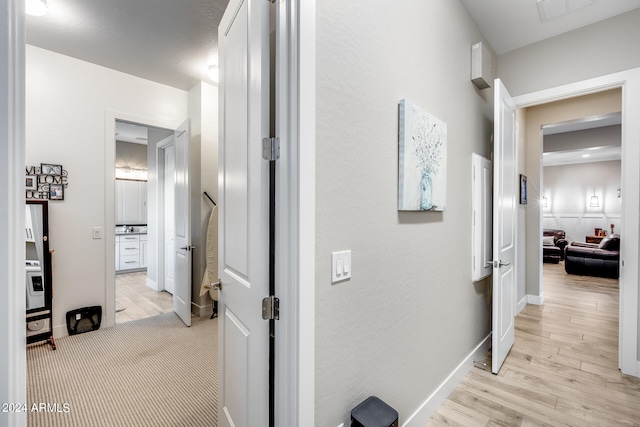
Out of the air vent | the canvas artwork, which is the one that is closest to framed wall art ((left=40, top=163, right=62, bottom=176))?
the canvas artwork

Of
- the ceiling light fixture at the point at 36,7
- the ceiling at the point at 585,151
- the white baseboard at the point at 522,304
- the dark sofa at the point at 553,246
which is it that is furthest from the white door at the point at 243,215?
the dark sofa at the point at 553,246

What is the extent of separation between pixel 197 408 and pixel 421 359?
4.95ft

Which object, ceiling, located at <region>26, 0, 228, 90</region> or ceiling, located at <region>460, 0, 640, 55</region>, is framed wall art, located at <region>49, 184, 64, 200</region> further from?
ceiling, located at <region>460, 0, 640, 55</region>

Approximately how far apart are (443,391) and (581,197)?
998 centimetres

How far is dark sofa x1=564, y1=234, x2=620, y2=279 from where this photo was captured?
5.41 m

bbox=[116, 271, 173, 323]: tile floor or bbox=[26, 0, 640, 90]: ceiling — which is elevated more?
bbox=[26, 0, 640, 90]: ceiling

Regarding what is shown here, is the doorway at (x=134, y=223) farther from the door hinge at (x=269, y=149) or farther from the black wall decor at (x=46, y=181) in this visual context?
the door hinge at (x=269, y=149)

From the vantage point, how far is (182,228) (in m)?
3.56

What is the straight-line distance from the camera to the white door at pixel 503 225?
2.34m

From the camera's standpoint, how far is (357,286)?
134cm

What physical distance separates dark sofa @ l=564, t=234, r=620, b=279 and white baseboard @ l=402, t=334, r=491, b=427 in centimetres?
466

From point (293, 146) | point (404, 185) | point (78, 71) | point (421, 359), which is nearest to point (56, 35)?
point (78, 71)

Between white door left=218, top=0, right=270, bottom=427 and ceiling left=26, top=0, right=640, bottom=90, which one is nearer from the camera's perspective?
white door left=218, top=0, right=270, bottom=427

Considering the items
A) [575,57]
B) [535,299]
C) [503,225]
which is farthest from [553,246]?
[503,225]
